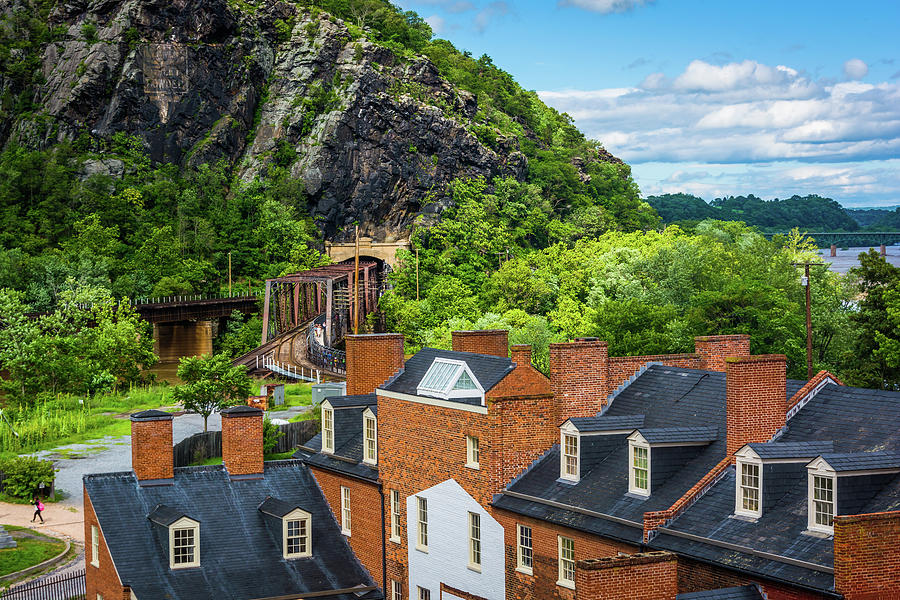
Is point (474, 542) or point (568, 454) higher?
point (568, 454)

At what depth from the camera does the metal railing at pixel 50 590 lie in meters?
35.8

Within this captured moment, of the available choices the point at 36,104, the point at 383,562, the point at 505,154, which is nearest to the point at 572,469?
the point at 383,562

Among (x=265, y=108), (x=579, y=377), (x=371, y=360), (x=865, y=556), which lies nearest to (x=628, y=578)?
(x=865, y=556)

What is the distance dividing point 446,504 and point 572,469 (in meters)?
5.29

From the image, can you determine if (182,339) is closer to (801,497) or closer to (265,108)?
(265,108)

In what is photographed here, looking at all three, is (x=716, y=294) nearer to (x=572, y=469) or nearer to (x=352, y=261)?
(x=572, y=469)

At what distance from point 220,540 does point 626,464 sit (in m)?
12.9

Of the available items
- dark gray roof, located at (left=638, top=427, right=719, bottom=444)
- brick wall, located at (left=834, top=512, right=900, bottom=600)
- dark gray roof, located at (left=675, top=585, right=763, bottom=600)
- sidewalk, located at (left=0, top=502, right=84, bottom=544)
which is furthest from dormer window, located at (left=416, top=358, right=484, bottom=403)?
sidewalk, located at (left=0, top=502, right=84, bottom=544)

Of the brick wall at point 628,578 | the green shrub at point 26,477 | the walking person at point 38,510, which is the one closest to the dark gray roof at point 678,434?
the brick wall at point 628,578

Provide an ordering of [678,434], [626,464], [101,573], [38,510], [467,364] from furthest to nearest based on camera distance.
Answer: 1. [38,510]
2. [467,364]
3. [101,573]
4. [626,464]
5. [678,434]

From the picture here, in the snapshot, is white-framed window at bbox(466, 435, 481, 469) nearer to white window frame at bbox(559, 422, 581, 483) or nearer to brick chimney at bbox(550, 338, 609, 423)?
brick chimney at bbox(550, 338, 609, 423)

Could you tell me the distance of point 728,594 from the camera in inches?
840

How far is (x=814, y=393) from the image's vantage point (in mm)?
26281

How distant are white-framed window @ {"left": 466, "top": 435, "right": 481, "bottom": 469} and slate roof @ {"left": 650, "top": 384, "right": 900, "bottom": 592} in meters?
8.05
